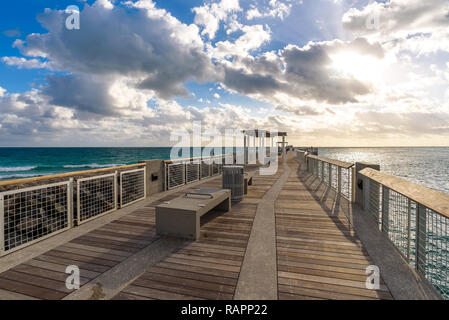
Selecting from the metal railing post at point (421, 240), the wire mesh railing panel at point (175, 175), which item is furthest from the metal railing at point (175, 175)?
the metal railing post at point (421, 240)

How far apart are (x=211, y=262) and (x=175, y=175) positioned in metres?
5.65

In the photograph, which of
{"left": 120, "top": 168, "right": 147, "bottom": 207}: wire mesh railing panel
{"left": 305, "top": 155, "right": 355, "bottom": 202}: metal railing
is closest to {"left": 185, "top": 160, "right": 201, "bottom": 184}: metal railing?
{"left": 120, "top": 168, "right": 147, "bottom": 207}: wire mesh railing panel

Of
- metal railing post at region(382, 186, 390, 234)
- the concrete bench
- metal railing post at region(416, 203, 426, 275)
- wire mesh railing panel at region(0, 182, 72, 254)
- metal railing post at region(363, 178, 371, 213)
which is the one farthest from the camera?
metal railing post at region(363, 178, 371, 213)

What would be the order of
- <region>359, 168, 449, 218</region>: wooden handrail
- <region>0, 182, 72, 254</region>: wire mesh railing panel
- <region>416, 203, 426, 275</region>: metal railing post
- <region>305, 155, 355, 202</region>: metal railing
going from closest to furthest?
<region>359, 168, 449, 218</region>: wooden handrail < <region>416, 203, 426, 275</region>: metal railing post < <region>0, 182, 72, 254</region>: wire mesh railing panel < <region>305, 155, 355, 202</region>: metal railing

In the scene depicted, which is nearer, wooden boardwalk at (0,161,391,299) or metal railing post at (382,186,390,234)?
wooden boardwalk at (0,161,391,299)

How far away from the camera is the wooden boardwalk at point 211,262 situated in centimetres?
235

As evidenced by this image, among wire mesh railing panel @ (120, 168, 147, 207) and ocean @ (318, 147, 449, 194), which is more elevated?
wire mesh railing panel @ (120, 168, 147, 207)

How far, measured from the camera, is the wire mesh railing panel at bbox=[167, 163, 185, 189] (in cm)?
781

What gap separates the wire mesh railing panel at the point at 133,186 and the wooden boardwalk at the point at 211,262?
54.3 inches

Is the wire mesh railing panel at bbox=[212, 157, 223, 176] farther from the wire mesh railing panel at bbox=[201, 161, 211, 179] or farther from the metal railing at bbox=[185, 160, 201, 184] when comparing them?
the metal railing at bbox=[185, 160, 201, 184]

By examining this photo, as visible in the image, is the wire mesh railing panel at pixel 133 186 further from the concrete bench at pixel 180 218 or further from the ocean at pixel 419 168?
the ocean at pixel 419 168

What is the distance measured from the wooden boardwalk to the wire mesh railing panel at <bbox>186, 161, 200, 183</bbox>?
4.43 metres
